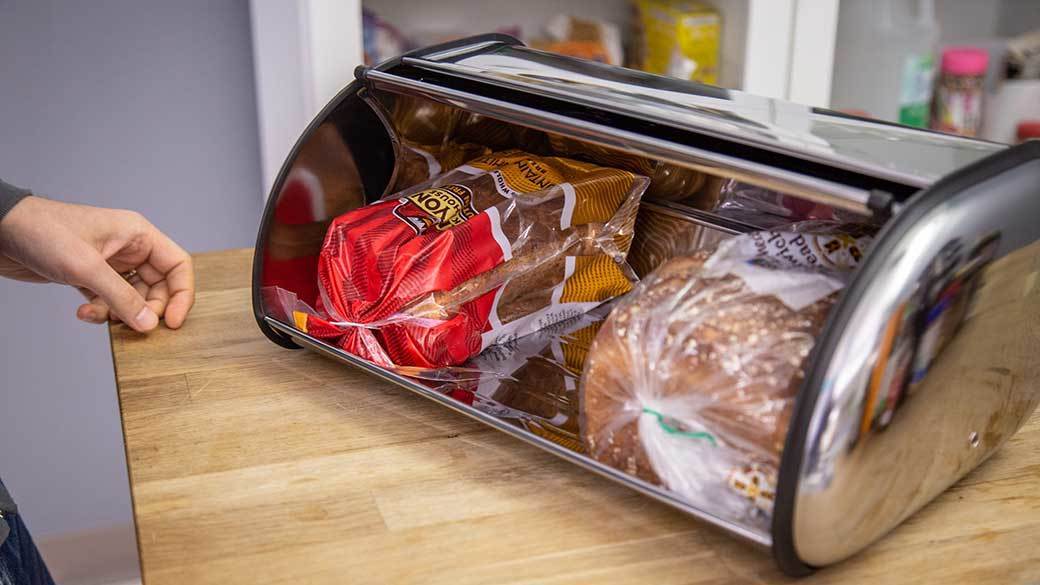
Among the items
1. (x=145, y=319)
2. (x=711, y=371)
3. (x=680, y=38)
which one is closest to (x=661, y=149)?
(x=711, y=371)

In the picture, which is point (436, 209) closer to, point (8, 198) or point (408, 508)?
point (408, 508)

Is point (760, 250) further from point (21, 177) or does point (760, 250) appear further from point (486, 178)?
point (21, 177)

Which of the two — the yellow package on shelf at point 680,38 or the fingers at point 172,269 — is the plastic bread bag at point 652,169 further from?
the yellow package on shelf at point 680,38

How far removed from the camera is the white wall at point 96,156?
1.52m

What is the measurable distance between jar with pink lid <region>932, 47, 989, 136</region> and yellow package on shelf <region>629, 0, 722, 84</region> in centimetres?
43

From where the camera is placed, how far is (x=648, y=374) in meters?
0.65

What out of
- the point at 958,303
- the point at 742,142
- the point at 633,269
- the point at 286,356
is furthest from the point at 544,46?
the point at 958,303

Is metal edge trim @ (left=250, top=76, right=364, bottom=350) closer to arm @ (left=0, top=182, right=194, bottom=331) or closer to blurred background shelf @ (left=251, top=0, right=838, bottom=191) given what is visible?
arm @ (left=0, top=182, right=194, bottom=331)

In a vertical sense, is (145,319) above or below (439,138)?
below

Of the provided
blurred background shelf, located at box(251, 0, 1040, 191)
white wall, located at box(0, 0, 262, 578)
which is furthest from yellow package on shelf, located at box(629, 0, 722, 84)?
white wall, located at box(0, 0, 262, 578)

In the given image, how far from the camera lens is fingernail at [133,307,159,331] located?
922 mm

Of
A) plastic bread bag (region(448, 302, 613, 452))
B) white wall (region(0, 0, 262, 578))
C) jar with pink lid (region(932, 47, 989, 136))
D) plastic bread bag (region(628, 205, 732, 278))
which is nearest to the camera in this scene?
plastic bread bag (region(448, 302, 613, 452))

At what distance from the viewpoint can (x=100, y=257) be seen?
912 millimetres

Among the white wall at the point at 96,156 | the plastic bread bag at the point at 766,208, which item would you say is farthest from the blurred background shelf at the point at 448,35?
the plastic bread bag at the point at 766,208
